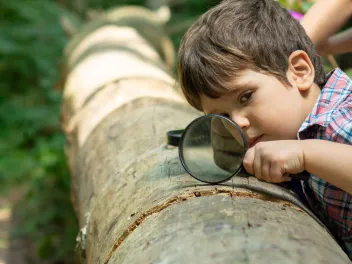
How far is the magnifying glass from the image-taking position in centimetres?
181

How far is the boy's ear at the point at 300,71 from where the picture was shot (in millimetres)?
1970

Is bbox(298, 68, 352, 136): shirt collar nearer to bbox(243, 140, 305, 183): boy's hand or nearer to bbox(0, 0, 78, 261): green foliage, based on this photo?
bbox(243, 140, 305, 183): boy's hand

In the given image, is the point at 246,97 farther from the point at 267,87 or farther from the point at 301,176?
the point at 301,176

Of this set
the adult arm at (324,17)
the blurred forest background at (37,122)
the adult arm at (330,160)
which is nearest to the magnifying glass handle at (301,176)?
the adult arm at (330,160)

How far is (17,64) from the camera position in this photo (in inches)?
328

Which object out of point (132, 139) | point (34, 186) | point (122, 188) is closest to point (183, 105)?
point (132, 139)

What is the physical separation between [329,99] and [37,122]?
564cm

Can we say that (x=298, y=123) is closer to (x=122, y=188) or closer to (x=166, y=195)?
(x=166, y=195)

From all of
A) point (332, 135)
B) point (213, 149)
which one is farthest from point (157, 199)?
point (332, 135)

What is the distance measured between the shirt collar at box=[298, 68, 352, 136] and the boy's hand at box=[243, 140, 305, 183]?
0.58 ft

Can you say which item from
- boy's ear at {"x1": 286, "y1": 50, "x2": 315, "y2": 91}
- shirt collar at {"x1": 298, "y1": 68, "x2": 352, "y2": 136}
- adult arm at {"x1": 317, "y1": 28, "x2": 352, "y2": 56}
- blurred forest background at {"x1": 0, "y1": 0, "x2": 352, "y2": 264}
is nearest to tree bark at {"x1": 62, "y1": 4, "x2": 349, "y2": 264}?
shirt collar at {"x1": 298, "y1": 68, "x2": 352, "y2": 136}

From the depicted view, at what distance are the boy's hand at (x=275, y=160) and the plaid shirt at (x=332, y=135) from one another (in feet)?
0.54

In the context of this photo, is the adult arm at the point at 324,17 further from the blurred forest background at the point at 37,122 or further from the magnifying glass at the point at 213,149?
the magnifying glass at the point at 213,149

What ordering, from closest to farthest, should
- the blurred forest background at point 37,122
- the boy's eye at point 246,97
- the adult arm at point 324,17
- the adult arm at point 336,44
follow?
the boy's eye at point 246,97, the adult arm at point 324,17, the adult arm at point 336,44, the blurred forest background at point 37,122
